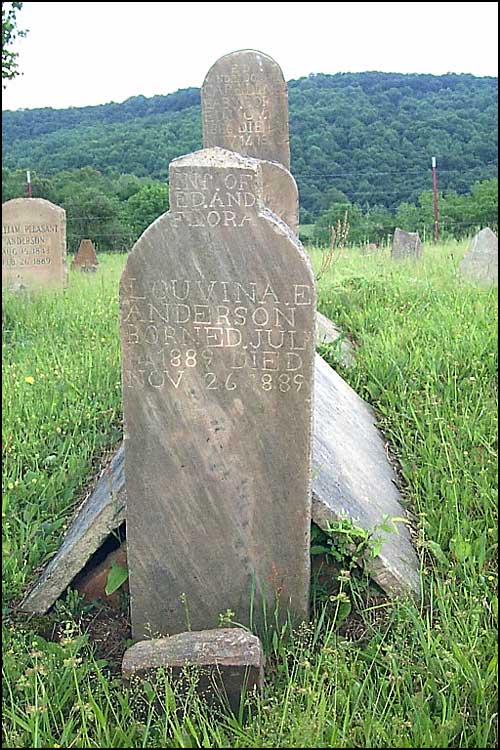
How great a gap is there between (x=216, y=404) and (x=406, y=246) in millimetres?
8973

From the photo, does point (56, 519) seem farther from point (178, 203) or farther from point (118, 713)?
point (178, 203)

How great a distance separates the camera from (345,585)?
10.9 ft

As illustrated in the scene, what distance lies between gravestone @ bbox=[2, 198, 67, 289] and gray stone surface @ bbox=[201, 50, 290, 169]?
10.2 feet

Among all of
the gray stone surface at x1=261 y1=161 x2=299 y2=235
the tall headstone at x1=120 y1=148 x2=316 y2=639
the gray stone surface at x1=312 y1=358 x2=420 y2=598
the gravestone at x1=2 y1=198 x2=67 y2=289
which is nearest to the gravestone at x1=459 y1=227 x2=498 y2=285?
the gray stone surface at x1=261 y1=161 x2=299 y2=235

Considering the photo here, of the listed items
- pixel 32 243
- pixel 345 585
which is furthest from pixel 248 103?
pixel 345 585

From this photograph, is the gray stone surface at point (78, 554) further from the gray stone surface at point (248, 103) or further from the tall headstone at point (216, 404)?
the gray stone surface at point (248, 103)

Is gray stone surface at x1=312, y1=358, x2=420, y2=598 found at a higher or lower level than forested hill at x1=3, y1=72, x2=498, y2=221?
lower

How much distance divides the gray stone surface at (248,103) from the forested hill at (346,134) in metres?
8.84

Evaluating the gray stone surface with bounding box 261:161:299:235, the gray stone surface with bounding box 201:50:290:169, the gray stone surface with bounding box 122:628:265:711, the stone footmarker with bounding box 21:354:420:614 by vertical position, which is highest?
the gray stone surface with bounding box 201:50:290:169

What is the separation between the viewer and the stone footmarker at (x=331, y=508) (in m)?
3.24

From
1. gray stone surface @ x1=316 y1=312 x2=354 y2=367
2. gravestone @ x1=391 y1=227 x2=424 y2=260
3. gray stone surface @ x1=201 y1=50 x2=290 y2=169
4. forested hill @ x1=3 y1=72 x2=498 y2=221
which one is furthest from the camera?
forested hill @ x1=3 y1=72 x2=498 y2=221

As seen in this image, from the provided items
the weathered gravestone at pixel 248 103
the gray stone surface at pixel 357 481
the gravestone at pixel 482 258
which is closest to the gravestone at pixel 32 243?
the weathered gravestone at pixel 248 103

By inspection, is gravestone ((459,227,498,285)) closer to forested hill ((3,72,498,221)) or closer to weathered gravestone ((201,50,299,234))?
weathered gravestone ((201,50,299,234))

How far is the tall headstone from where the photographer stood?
2.97 m
